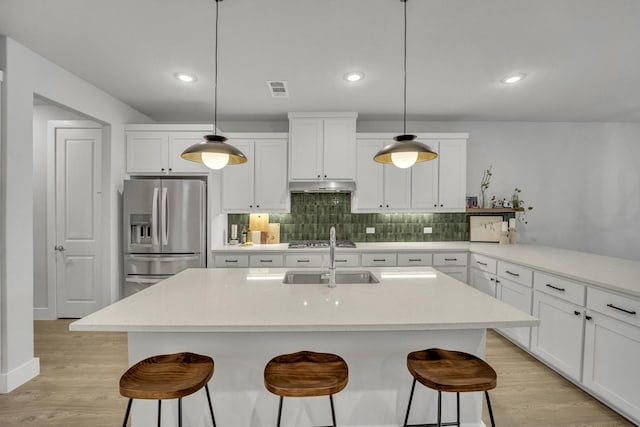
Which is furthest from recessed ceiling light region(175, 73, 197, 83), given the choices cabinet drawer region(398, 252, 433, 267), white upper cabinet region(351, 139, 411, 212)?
cabinet drawer region(398, 252, 433, 267)

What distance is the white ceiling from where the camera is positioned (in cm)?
195

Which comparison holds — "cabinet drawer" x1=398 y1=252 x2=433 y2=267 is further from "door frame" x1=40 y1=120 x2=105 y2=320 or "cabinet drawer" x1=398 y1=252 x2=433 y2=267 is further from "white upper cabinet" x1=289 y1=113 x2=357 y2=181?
"door frame" x1=40 y1=120 x2=105 y2=320

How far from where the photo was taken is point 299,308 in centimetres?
154

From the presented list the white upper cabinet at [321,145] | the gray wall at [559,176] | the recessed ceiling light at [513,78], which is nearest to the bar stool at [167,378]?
the white upper cabinet at [321,145]

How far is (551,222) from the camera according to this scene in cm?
429

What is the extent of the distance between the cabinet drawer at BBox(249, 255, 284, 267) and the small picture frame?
2.69m

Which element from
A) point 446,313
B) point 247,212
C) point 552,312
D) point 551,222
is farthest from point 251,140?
point 551,222

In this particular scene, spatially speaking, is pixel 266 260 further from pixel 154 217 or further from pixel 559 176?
pixel 559 176

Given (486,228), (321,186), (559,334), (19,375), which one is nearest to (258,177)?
(321,186)

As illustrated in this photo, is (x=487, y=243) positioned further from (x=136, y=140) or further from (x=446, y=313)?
(x=136, y=140)

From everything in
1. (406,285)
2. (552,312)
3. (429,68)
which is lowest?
(552,312)

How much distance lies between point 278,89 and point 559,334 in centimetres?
336

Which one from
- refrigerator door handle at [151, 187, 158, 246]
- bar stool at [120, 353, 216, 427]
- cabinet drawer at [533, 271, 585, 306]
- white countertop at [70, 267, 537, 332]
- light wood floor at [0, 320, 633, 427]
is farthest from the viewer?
refrigerator door handle at [151, 187, 158, 246]

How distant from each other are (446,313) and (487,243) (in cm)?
313
